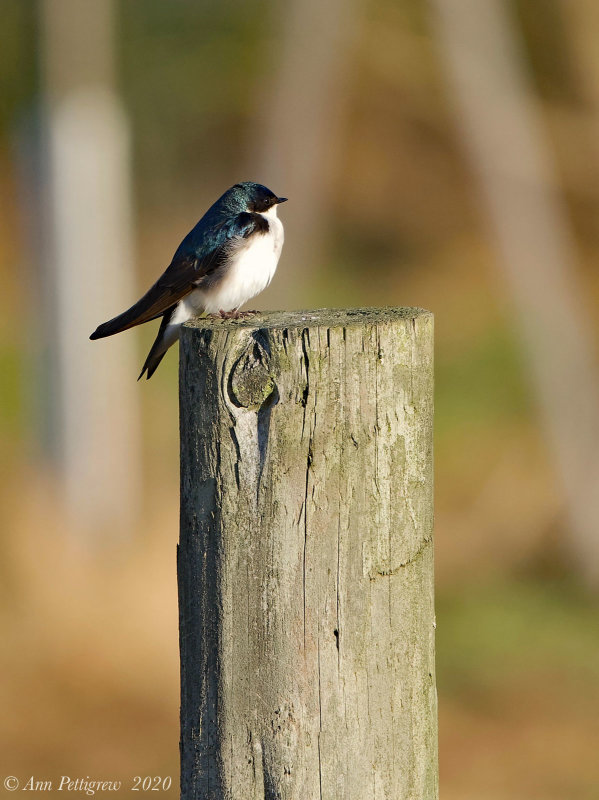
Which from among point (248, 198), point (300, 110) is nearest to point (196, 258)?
point (248, 198)

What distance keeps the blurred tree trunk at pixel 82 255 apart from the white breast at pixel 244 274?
4103 millimetres

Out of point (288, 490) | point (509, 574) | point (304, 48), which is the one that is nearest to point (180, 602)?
point (288, 490)

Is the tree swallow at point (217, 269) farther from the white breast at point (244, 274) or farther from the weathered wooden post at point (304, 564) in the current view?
the weathered wooden post at point (304, 564)

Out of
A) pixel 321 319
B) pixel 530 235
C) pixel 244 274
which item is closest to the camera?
pixel 321 319

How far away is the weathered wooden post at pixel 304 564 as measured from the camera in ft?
6.32

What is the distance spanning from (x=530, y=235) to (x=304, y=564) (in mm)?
7373

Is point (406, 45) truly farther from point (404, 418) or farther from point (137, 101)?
point (404, 418)

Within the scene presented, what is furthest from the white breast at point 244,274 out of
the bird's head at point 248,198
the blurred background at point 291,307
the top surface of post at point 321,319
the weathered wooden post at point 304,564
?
the blurred background at point 291,307

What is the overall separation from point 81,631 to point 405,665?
4551 millimetres

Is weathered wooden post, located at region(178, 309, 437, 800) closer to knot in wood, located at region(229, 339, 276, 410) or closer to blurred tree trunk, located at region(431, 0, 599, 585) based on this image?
knot in wood, located at region(229, 339, 276, 410)

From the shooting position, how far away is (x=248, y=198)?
383cm

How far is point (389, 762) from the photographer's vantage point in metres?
1.97

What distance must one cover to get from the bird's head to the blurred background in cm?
286

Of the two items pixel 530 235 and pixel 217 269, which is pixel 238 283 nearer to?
pixel 217 269
